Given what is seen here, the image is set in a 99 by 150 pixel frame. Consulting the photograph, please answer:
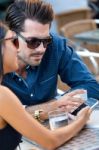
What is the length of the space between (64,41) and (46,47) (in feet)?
0.69

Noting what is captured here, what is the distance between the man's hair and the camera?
108 inches

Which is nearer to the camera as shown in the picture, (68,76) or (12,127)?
(12,127)

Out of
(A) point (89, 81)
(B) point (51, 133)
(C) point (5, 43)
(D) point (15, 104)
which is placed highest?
(C) point (5, 43)

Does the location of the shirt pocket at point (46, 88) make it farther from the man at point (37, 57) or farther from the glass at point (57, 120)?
the glass at point (57, 120)

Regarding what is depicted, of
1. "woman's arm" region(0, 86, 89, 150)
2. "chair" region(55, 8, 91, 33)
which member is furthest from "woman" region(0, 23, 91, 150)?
"chair" region(55, 8, 91, 33)

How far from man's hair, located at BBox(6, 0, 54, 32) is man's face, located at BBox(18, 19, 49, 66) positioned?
0.03 meters

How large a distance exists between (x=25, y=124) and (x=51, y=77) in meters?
0.88

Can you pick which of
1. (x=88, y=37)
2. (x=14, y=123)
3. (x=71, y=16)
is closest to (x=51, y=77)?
(x=14, y=123)

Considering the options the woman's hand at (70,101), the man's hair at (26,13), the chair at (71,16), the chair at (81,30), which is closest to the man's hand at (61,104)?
→ the woman's hand at (70,101)

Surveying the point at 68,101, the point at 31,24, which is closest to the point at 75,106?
the point at 68,101

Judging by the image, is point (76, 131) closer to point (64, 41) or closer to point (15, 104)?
point (15, 104)

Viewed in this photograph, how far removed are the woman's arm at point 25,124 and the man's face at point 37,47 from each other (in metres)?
0.68

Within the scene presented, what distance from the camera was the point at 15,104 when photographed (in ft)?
6.51

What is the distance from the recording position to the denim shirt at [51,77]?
2742 millimetres
